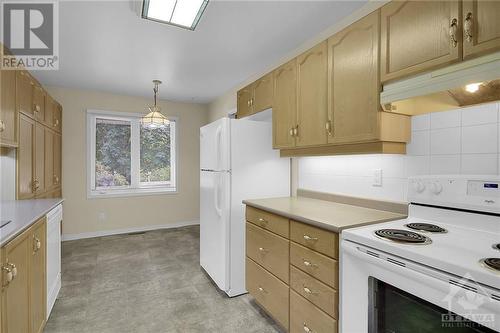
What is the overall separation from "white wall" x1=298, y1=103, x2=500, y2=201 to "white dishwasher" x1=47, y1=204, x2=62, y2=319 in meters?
2.39

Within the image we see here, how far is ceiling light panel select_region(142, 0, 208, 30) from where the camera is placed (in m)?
1.79

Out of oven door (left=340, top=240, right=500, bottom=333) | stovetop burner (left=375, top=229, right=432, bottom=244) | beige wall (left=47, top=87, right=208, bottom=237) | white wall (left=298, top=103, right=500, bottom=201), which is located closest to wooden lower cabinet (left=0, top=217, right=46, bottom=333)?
oven door (left=340, top=240, right=500, bottom=333)

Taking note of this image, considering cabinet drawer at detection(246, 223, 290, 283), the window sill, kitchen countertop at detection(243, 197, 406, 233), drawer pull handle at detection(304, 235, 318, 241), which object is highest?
kitchen countertop at detection(243, 197, 406, 233)

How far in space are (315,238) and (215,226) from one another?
134 centimetres

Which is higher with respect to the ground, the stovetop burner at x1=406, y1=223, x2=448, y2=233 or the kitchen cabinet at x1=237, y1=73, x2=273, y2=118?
the kitchen cabinet at x1=237, y1=73, x2=273, y2=118

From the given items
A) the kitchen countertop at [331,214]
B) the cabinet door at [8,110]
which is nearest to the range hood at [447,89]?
the kitchen countertop at [331,214]

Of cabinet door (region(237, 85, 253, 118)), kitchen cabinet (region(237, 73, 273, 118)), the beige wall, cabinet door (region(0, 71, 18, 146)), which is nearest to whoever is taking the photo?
cabinet door (region(0, 71, 18, 146))

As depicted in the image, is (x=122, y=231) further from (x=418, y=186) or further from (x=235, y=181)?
(x=418, y=186)

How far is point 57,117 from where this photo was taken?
3.76 m

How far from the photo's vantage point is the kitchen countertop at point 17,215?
51.6 inches

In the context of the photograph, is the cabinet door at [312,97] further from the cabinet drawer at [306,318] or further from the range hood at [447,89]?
the cabinet drawer at [306,318]

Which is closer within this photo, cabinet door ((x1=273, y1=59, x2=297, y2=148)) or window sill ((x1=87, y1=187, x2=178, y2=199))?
cabinet door ((x1=273, y1=59, x2=297, y2=148))

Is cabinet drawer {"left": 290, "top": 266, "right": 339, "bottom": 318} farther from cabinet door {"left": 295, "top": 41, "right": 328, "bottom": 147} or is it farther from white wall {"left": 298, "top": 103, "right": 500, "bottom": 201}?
cabinet door {"left": 295, "top": 41, "right": 328, "bottom": 147}

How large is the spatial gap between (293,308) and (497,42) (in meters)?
1.75
